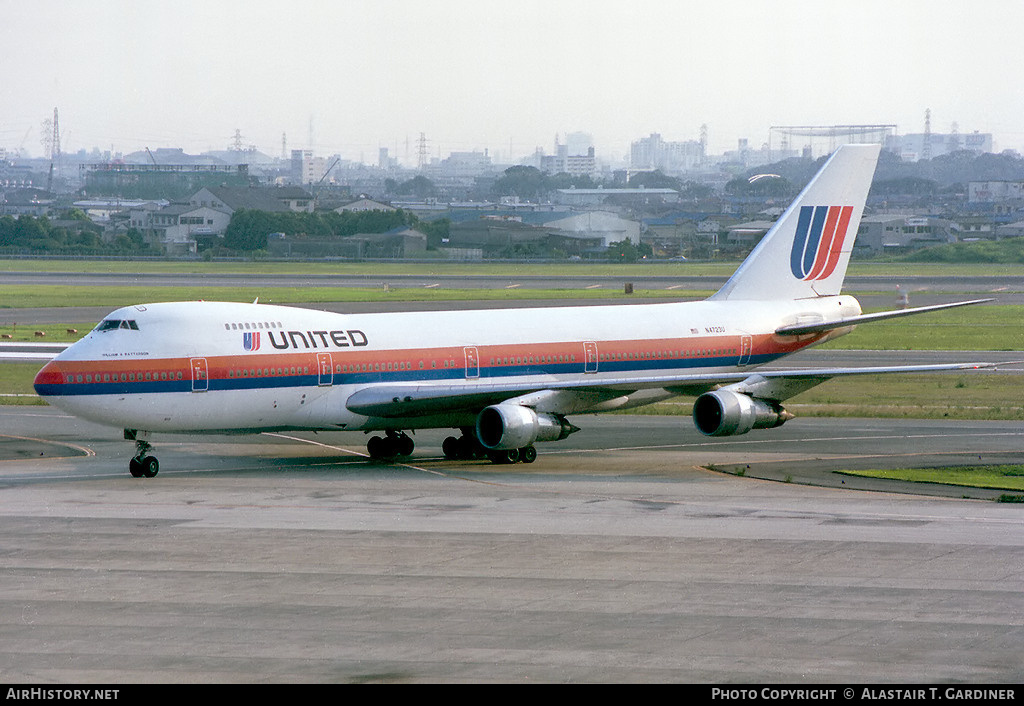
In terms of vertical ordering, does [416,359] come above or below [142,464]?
above

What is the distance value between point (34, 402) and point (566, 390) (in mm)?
27634

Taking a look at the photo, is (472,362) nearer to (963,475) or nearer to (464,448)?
(464,448)

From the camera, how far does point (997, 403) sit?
58.8 meters

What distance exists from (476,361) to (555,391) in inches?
117

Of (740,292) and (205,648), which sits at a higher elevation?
(740,292)

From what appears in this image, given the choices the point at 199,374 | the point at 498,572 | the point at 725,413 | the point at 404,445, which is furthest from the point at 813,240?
the point at 498,572

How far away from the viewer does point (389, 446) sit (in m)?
45.2

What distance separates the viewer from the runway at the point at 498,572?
68.4 feet

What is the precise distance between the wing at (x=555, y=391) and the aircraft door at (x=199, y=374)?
461 cm

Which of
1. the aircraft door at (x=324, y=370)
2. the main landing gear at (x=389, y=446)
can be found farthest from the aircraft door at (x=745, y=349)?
the aircraft door at (x=324, y=370)

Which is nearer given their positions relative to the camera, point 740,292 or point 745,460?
point 745,460

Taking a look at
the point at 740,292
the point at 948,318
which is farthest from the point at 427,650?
the point at 948,318

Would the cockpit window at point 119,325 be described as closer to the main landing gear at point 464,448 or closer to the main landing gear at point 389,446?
the main landing gear at point 389,446
